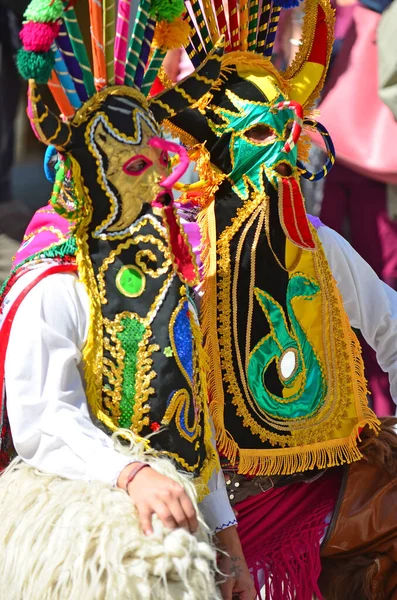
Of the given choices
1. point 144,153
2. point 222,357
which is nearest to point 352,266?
point 222,357

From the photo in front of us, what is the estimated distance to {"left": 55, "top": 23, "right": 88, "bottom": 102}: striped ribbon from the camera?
2154 mm

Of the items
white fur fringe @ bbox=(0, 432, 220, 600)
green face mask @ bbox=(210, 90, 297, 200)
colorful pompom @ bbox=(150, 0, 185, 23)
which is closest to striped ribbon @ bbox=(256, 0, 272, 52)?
green face mask @ bbox=(210, 90, 297, 200)

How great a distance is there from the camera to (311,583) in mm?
2627

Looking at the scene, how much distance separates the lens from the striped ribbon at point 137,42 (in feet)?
7.36

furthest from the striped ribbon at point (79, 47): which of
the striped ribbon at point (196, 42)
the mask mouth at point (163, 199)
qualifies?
the striped ribbon at point (196, 42)

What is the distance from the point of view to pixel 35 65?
202 cm

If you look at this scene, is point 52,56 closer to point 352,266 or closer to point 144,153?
point 144,153

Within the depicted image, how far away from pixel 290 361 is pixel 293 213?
405 millimetres

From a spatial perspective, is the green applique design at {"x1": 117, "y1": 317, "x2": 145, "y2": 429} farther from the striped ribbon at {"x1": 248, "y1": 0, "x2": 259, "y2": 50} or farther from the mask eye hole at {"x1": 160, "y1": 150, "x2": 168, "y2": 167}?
the striped ribbon at {"x1": 248, "y1": 0, "x2": 259, "y2": 50}

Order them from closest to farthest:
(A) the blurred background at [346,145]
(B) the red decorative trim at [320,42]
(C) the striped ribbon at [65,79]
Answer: (C) the striped ribbon at [65,79] < (B) the red decorative trim at [320,42] < (A) the blurred background at [346,145]

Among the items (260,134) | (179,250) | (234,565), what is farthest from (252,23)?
(234,565)

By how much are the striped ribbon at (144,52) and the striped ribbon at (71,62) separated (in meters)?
0.16

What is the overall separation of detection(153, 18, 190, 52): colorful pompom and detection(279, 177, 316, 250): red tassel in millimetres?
496

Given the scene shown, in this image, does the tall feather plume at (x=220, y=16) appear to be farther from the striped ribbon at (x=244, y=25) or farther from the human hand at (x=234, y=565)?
the human hand at (x=234, y=565)
